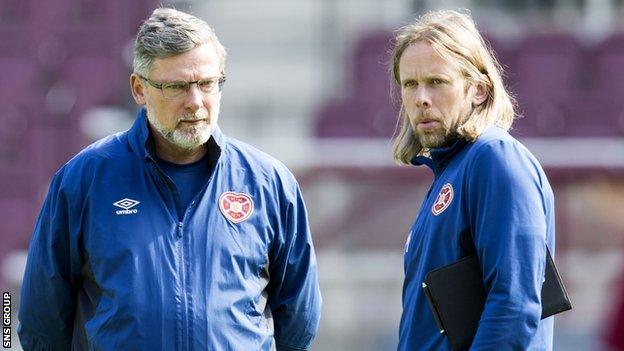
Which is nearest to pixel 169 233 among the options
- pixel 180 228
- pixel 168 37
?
pixel 180 228

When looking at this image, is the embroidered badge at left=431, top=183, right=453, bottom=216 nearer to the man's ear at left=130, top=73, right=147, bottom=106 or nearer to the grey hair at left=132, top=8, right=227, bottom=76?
the grey hair at left=132, top=8, right=227, bottom=76

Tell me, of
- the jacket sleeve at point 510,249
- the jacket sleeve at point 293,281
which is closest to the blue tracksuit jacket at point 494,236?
the jacket sleeve at point 510,249

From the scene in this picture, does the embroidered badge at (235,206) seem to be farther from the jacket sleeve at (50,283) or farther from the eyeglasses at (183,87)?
the jacket sleeve at (50,283)

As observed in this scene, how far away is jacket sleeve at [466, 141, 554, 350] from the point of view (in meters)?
2.93

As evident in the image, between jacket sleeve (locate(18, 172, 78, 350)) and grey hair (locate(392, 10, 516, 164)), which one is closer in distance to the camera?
grey hair (locate(392, 10, 516, 164))

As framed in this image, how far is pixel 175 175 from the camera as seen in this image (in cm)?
347

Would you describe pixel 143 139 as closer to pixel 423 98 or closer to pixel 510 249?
pixel 423 98

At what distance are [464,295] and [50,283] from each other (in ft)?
3.56


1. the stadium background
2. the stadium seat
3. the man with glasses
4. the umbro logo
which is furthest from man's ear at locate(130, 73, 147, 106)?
the stadium seat

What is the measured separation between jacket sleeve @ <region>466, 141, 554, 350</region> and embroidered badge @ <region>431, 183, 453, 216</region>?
0.35 ft

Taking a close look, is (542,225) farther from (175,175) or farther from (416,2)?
(416,2)

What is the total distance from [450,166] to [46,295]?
110cm

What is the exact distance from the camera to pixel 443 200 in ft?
10.3

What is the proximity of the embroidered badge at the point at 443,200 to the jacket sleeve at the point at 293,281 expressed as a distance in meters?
0.52
